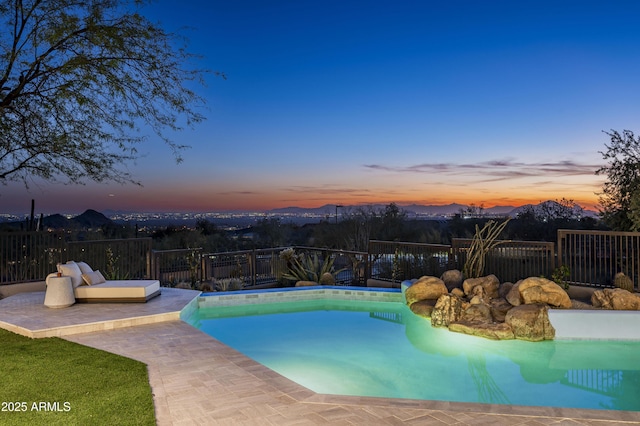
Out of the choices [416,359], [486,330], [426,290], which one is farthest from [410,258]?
[416,359]

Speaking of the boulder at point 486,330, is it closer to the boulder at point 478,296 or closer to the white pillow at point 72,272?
the boulder at point 478,296

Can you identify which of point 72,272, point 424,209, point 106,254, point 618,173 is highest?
point 618,173

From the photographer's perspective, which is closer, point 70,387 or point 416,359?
point 70,387

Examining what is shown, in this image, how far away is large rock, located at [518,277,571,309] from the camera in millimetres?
7105

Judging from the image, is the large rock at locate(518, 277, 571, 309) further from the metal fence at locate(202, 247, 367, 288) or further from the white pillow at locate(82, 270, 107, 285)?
the white pillow at locate(82, 270, 107, 285)

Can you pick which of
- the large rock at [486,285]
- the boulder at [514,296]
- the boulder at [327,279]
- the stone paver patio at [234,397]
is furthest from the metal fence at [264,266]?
the stone paver patio at [234,397]

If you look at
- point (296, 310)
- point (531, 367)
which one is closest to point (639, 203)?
point (531, 367)

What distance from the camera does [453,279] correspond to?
879 centimetres

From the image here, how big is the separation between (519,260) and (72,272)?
819 centimetres

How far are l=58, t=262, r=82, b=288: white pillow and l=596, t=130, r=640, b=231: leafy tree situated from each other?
11503 millimetres

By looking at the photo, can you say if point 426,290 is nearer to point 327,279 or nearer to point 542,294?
point 542,294

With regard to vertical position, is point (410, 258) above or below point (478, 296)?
above

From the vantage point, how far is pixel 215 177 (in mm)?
17062

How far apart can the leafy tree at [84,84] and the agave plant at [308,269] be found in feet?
13.8
